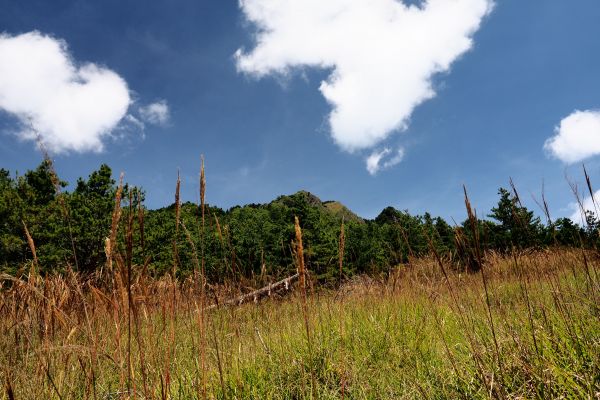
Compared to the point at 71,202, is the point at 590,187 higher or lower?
lower

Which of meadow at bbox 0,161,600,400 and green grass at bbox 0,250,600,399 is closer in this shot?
meadow at bbox 0,161,600,400

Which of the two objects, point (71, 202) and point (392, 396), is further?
point (71, 202)

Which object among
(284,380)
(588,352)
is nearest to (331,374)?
(284,380)

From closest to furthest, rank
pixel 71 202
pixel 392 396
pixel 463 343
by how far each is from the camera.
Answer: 1. pixel 392 396
2. pixel 463 343
3. pixel 71 202

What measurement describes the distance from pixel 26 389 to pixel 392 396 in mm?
2653

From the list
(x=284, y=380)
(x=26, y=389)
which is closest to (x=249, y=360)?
Result: (x=284, y=380)

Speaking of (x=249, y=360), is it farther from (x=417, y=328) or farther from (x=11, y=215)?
(x=11, y=215)

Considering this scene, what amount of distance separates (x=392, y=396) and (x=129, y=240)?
2.30 metres

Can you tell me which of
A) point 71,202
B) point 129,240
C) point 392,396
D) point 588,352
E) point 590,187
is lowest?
point 392,396

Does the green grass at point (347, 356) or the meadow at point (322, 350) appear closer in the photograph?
the meadow at point (322, 350)

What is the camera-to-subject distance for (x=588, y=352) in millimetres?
2285

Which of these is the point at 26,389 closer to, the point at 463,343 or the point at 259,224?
the point at 463,343

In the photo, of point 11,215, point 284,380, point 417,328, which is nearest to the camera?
point 284,380

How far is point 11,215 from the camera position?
811 inches
